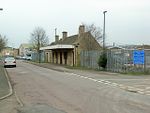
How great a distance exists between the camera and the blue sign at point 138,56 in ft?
118

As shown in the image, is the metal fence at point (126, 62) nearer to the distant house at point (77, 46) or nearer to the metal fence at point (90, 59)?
the metal fence at point (90, 59)

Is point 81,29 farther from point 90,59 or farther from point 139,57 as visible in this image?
point 139,57

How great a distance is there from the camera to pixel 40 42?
9719 cm

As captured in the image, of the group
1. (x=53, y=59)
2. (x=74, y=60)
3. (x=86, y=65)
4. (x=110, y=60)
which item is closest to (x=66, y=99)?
(x=110, y=60)

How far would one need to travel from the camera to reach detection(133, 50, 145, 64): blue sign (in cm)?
3600

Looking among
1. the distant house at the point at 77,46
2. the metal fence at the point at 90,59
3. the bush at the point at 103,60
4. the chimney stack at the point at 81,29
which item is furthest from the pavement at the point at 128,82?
the chimney stack at the point at 81,29

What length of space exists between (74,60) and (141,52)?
24159mm

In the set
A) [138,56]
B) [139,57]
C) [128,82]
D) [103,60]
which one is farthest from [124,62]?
[128,82]

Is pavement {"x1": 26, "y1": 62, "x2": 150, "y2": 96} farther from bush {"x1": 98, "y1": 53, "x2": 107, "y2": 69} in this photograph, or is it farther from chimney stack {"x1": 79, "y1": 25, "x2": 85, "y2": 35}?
chimney stack {"x1": 79, "y1": 25, "x2": 85, "y2": 35}

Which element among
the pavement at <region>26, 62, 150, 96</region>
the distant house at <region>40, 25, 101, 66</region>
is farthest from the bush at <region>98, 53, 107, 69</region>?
the distant house at <region>40, 25, 101, 66</region>

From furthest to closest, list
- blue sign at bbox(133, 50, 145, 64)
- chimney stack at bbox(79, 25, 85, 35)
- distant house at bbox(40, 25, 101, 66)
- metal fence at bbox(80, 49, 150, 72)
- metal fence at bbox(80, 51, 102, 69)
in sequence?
chimney stack at bbox(79, 25, 85, 35) → distant house at bbox(40, 25, 101, 66) → metal fence at bbox(80, 51, 102, 69) → blue sign at bbox(133, 50, 145, 64) → metal fence at bbox(80, 49, 150, 72)

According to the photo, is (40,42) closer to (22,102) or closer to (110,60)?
(110,60)

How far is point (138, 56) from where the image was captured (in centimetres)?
3647

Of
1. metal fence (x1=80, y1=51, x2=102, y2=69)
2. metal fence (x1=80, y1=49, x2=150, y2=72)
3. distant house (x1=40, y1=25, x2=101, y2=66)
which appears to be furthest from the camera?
distant house (x1=40, y1=25, x2=101, y2=66)
